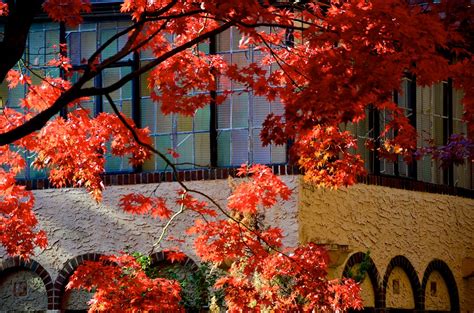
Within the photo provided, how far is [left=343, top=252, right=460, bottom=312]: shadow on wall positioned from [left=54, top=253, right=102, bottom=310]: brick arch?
4305mm

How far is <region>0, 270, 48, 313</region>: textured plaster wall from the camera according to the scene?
2289cm

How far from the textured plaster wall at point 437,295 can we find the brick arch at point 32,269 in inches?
266

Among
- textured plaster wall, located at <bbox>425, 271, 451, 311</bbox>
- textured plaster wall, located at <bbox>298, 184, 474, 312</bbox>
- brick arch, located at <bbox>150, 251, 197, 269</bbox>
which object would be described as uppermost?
textured plaster wall, located at <bbox>298, 184, 474, 312</bbox>

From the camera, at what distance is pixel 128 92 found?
74.7 feet

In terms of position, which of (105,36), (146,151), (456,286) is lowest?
(456,286)

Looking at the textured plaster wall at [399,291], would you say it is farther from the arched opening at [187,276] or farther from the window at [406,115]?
the arched opening at [187,276]

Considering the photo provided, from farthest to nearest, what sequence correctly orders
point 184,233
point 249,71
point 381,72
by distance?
point 184,233 → point 249,71 → point 381,72

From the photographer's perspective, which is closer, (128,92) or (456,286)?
(128,92)

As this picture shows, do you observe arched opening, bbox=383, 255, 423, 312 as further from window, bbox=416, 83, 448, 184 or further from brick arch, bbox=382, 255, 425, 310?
window, bbox=416, 83, 448, 184

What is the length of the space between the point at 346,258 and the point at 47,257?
5090 mm

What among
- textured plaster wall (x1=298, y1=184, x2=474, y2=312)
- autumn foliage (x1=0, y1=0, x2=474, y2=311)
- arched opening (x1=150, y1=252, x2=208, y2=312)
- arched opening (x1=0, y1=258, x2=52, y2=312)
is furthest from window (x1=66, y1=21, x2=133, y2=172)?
autumn foliage (x1=0, y1=0, x2=474, y2=311)

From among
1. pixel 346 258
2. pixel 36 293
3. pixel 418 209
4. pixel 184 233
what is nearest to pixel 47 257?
pixel 36 293

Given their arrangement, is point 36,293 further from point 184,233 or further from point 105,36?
point 105,36

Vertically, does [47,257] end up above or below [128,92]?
below
